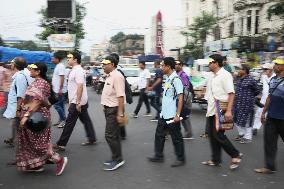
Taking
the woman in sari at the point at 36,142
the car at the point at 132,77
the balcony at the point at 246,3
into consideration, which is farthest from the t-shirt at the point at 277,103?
the balcony at the point at 246,3

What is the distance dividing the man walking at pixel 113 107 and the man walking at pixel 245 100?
9.84 ft

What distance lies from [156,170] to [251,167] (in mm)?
1491

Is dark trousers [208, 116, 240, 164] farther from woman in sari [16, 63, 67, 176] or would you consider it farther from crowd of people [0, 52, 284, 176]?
woman in sari [16, 63, 67, 176]

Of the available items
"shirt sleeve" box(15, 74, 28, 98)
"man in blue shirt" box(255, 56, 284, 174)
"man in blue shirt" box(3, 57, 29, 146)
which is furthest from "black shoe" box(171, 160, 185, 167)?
"shirt sleeve" box(15, 74, 28, 98)

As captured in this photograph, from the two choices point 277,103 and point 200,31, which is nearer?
point 277,103

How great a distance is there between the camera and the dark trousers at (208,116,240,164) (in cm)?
587

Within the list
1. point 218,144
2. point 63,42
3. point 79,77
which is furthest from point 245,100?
point 63,42

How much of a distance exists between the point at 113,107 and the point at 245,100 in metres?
3.17

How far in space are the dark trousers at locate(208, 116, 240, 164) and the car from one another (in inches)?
538

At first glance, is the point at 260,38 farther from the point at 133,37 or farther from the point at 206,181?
the point at 133,37

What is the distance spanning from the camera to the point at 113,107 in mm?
5988

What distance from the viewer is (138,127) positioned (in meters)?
9.97

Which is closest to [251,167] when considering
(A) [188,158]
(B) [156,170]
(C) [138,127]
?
(A) [188,158]

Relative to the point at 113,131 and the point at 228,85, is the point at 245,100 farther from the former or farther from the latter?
the point at 113,131
